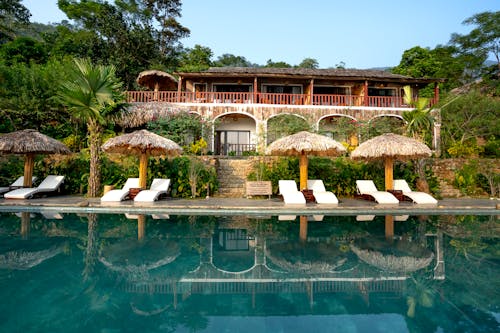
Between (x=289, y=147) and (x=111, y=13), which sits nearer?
(x=289, y=147)

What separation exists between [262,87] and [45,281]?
1780 centimetres

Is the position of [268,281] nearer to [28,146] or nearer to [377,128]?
[28,146]

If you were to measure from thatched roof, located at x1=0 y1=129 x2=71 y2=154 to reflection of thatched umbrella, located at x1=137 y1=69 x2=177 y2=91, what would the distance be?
8002mm

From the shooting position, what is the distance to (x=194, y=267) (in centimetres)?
423

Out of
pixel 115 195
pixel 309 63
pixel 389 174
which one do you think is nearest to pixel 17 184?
pixel 115 195

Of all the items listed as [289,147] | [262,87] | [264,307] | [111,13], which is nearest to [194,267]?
[264,307]

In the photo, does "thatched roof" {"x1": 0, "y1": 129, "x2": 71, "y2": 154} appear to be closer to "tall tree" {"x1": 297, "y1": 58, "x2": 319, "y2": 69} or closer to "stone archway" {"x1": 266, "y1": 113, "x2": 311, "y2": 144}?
"stone archway" {"x1": 266, "y1": 113, "x2": 311, "y2": 144}

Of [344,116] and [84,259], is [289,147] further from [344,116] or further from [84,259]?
[344,116]

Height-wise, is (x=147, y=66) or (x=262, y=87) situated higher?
(x=147, y=66)

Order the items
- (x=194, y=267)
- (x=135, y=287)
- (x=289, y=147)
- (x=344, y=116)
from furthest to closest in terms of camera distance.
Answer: (x=344, y=116)
(x=289, y=147)
(x=194, y=267)
(x=135, y=287)

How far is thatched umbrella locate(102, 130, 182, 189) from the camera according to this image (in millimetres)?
9624

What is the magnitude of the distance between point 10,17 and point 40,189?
1085 inches

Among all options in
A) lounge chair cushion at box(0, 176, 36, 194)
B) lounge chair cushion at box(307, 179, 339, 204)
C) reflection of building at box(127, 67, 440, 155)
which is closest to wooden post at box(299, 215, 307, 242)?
lounge chair cushion at box(307, 179, 339, 204)

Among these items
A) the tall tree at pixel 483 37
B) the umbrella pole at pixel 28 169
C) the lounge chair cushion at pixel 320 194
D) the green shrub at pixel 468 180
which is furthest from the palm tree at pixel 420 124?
the tall tree at pixel 483 37
